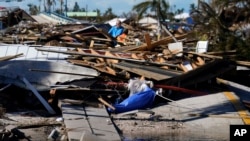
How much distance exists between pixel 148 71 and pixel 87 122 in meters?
2.63

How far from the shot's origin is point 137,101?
11047mm

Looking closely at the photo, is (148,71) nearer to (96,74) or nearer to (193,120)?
(96,74)

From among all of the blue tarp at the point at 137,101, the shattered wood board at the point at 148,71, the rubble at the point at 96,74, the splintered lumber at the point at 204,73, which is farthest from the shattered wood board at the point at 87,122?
the splintered lumber at the point at 204,73

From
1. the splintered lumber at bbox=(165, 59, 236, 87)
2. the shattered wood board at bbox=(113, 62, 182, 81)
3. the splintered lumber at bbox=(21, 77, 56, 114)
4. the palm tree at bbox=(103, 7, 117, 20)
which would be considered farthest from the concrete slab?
the palm tree at bbox=(103, 7, 117, 20)

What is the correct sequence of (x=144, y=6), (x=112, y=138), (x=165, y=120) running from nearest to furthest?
(x=112, y=138), (x=165, y=120), (x=144, y=6)

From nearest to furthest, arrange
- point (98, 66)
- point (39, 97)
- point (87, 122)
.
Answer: point (87, 122)
point (39, 97)
point (98, 66)

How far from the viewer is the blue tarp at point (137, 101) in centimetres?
1093

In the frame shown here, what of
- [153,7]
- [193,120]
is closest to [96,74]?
[193,120]

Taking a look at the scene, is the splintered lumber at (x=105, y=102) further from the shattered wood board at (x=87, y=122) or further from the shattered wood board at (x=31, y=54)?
the shattered wood board at (x=31, y=54)

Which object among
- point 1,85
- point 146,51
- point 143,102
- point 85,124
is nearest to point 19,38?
point 146,51

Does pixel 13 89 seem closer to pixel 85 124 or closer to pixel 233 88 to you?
pixel 85 124

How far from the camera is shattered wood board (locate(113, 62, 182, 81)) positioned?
1152 cm

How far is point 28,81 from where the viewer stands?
11094 mm

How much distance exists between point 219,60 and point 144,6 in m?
13.0
